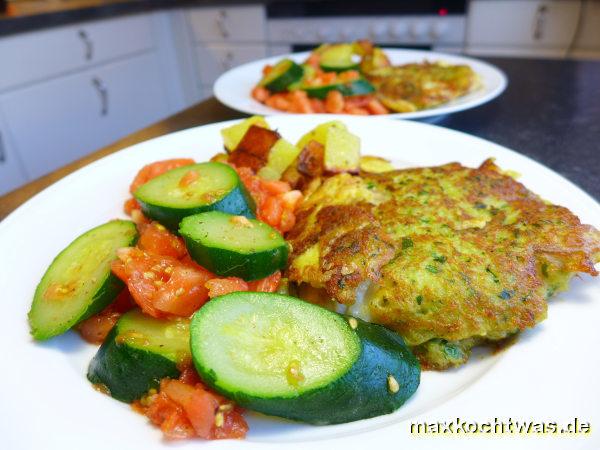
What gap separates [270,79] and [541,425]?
2.61 meters

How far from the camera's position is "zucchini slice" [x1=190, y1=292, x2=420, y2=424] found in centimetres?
99

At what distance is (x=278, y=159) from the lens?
1.93 meters

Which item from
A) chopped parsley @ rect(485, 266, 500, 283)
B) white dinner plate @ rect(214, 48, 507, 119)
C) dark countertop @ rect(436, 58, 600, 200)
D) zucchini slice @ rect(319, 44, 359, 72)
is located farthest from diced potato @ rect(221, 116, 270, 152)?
zucchini slice @ rect(319, 44, 359, 72)

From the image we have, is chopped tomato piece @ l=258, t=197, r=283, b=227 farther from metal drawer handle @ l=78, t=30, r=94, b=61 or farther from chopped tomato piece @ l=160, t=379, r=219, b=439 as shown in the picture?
metal drawer handle @ l=78, t=30, r=94, b=61

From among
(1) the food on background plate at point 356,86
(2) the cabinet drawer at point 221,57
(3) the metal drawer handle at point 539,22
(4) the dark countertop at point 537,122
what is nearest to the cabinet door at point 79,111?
(2) the cabinet drawer at point 221,57

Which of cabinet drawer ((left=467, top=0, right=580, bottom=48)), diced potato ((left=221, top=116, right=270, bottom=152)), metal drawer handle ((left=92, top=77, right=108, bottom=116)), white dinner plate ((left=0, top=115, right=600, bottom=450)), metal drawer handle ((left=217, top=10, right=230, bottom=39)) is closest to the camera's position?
white dinner plate ((left=0, top=115, right=600, bottom=450))

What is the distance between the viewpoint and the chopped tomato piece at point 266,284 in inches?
52.9

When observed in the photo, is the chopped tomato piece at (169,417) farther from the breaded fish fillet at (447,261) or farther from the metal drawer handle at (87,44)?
the metal drawer handle at (87,44)

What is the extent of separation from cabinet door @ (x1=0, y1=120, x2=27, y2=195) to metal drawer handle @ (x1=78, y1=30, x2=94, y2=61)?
118 centimetres

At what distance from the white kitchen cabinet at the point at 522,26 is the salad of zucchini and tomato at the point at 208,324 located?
4.34 meters

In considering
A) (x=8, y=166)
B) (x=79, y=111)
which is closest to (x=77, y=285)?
(x=8, y=166)

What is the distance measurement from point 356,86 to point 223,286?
2050 mm

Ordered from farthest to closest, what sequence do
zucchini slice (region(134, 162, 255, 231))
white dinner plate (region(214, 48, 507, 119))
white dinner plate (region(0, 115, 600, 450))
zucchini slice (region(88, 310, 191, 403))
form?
1. white dinner plate (region(214, 48, 507, 119))
2. zucchini slice (region(134, 162, 255, 231))
3. zucchini slice (region(88, 310, 191, 403))
4. white dinner plate (region(0, 115, 600, 450))

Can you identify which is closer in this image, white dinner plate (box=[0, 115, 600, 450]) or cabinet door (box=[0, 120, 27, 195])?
white dinner plate (box=[0, 115, 600, 450])
